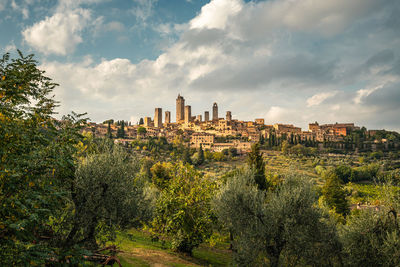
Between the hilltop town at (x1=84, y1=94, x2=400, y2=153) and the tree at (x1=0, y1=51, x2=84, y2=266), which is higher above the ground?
the hilltop town at (x1=84, y1=94, x2=400, y2=153)

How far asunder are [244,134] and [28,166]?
15552cm

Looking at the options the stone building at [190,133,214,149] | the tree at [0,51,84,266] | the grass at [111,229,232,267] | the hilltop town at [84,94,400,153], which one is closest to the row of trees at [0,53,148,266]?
the tree at [0,51,84,266]

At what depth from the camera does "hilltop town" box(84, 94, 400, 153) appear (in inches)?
5546

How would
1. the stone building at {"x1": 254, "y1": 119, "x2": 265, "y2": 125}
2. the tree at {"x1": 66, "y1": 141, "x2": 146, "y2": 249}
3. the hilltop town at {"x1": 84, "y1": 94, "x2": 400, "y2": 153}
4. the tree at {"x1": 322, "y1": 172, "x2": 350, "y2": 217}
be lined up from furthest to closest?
the stone building at {"x1": 254, "y1": 119, "x2": 265, "y2": 125}, the hilltop town at {"x1": 84, "y1": 94, "x2": 400, "y2": 153}, the tree at {"x1": 322, "y1": 172, "x2": 350, "y2": 217}, the tree at {"x1": 66, "y1": 141, "x2": 146, "y2": 249}

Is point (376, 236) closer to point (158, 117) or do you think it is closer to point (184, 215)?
point (184, 215)

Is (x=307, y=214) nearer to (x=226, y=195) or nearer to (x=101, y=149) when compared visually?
(x=226, y=195)

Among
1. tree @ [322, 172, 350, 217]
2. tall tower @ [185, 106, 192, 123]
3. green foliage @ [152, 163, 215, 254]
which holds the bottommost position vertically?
tree @ [322, 172, 350, 217]

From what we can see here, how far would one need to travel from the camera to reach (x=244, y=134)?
521 ft

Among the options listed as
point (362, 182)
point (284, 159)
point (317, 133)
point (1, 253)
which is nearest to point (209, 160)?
point (284, 159)

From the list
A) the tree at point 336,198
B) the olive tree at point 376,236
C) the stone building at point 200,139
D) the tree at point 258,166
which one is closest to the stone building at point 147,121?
the stone building at point 200,139

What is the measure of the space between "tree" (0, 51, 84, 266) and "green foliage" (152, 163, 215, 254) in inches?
471

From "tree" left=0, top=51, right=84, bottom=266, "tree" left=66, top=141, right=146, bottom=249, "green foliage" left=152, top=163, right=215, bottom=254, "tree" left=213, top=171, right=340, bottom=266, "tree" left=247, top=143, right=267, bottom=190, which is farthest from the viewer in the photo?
"tree" left=247, top=143, right=267, bottom=190

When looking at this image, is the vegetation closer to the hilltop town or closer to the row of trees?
the row of trees

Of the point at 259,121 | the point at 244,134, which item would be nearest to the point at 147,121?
the point at 244,134
